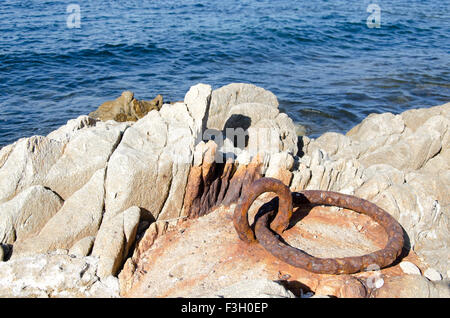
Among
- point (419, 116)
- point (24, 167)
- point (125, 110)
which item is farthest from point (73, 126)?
point (419, 116)

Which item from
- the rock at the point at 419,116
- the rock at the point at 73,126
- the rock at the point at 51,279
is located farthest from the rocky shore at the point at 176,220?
the rock at the point at 419,116

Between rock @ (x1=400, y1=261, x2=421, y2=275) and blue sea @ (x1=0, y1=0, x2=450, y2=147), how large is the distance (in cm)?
918

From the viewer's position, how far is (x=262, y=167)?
6.04 meters

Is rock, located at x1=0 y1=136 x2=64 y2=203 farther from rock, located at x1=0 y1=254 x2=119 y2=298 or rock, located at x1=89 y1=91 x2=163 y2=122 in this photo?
rock, located at x1=89 y1=91 x2=163 y2=122

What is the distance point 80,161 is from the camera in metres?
5.68

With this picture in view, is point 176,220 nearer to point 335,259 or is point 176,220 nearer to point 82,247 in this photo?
point 82,247

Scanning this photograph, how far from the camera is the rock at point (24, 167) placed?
5402mm

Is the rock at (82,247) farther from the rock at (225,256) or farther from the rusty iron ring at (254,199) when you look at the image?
the rusty iron ring at (254,199)

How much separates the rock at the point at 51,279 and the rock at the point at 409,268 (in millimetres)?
3234

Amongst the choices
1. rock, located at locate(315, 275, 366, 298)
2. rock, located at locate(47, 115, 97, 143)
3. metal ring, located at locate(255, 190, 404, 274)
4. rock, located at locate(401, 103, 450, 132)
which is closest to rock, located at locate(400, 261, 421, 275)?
metal ring, located at locate(255, 190, 404, 274)

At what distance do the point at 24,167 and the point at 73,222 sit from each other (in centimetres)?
96

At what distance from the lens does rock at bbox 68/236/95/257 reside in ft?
16.5
